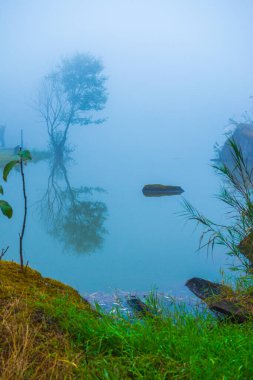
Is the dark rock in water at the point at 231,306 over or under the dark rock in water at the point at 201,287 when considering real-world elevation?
over

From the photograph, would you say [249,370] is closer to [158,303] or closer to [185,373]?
[185,373]

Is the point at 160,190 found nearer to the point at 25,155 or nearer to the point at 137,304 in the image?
the point at 137,304

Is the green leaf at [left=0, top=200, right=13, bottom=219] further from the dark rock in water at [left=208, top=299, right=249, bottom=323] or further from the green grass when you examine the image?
the dark rock in water at [left=208, top=299, right=249, bottom=323]

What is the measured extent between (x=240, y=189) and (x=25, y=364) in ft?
10.3

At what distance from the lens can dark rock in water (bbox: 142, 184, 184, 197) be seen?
68.8ft

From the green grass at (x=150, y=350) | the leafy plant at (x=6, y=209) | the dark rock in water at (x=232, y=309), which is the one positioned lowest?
the dark rock in water at (x=232, y=309)

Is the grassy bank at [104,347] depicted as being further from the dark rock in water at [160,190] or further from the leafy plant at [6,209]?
the dark rock in water at [160,190]

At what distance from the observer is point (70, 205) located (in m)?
19.7

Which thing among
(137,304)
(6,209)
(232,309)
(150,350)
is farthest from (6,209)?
(232,309)

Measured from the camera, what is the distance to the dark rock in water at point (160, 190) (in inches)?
826

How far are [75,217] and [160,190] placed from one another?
5058mm

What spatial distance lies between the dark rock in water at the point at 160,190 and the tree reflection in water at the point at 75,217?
7.40ft

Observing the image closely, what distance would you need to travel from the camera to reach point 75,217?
59.2 ft

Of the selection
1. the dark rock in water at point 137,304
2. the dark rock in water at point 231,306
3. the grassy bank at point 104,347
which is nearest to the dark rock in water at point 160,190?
the dark rock in water at point 231,306
